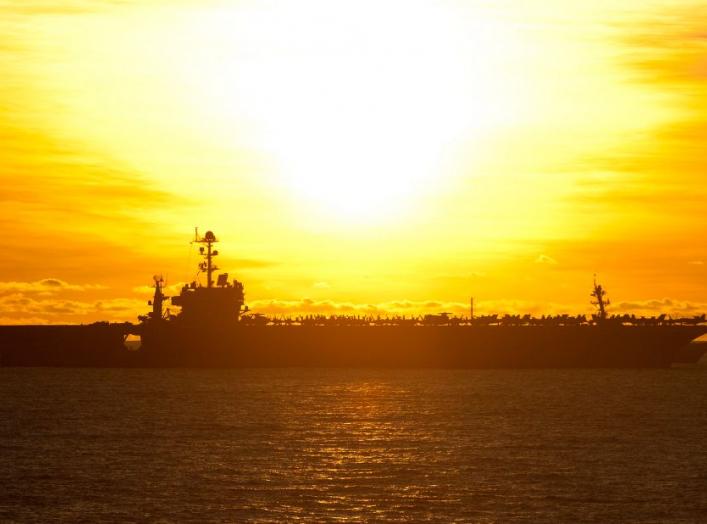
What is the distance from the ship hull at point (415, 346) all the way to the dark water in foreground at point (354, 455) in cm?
1956

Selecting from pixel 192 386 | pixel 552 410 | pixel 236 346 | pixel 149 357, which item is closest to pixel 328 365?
pixel 236 346

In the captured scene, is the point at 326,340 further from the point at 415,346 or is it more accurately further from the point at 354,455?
the point at 354,455

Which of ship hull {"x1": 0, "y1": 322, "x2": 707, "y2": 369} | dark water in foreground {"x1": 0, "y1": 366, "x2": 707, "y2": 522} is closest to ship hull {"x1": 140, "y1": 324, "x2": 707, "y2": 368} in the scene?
ship hull {"x1": 0, "y1": 322, "x2": 707, "y2": 369}

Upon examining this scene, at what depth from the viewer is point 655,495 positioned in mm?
33625

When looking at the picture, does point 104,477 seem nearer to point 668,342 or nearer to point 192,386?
point 192,386

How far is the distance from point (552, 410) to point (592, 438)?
41.6 feet

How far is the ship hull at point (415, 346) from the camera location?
94.9 metres

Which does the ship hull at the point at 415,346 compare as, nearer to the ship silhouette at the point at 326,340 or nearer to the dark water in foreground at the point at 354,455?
the ship silhouette at the point at 326,340

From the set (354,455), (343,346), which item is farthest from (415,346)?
(354,455)

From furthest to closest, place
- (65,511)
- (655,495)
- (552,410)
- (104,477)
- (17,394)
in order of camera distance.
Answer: (17,394), (552,410), (104,477), (655,495), (65,511)

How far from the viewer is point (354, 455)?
42.2m

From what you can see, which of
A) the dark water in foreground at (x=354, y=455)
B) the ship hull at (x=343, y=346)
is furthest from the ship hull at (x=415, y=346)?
the dark water in foreground at (x=354, y=455)

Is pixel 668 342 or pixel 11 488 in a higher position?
pixel 668 342

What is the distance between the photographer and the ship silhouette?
9538 cm
